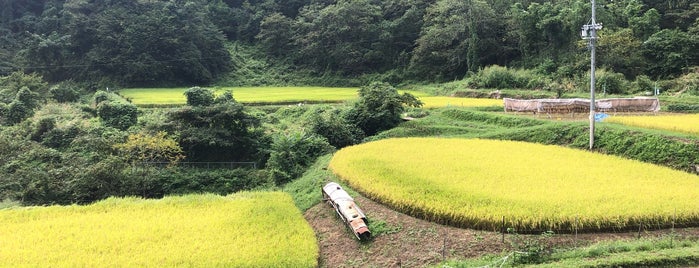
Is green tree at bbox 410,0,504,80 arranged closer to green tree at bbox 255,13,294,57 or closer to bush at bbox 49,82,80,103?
green tree at bbox 255,13,294,57

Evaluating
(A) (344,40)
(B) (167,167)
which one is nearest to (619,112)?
(B) (167,167)

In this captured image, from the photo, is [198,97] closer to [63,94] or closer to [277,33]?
[63,94]

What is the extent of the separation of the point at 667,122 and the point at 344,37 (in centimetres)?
3720

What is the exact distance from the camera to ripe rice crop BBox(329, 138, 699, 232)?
10.0 metres

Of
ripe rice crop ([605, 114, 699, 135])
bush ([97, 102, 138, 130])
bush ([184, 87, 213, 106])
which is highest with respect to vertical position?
bush ([184, 87, 213, 106])

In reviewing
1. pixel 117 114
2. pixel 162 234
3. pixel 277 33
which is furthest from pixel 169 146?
pixel 277 33

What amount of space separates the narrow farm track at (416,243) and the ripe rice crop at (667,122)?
25.4 ft

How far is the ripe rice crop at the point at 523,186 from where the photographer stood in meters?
10.0

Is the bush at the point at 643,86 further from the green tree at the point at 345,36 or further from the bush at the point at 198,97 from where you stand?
the green tree at the point at 345,36

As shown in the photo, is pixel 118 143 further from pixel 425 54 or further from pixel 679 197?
pixel 425 54

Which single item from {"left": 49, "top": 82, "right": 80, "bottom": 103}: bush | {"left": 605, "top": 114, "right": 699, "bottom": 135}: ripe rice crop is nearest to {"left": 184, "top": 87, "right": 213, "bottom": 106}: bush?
{"left": 49, "top": 82, "right": 80, "bottom": 103}: bush

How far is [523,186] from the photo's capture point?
12.1m

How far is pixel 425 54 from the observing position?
149 feet

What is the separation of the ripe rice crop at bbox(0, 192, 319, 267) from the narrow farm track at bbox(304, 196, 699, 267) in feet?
2.08
